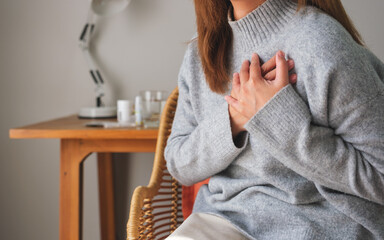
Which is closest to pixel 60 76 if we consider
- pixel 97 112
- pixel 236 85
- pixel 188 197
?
pixel 97 112

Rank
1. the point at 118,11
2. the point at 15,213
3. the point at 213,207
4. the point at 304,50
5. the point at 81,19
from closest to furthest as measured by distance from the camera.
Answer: the point at 304,50, the point at 213,207, the point at 118,11, the point at 81,19, the point at 15,213

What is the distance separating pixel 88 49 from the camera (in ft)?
6.16

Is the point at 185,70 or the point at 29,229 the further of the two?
the point at 29,229

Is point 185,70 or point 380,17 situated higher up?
point 380,17

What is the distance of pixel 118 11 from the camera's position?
5.65ft

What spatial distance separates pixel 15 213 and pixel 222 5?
1.52 metres

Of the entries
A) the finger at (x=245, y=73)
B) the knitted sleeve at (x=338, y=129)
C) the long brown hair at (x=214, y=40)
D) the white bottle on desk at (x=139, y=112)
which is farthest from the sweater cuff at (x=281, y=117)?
the white bottle on desk at (x=139, y=112)

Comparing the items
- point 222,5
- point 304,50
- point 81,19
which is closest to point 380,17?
point 222,5

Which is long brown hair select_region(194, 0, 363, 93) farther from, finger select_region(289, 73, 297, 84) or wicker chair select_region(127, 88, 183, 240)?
wicker chair select_region(127, 88, 183, 240)

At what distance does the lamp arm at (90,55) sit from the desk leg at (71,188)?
33cm

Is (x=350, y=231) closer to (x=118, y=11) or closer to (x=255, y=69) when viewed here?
(x=255, y=69)

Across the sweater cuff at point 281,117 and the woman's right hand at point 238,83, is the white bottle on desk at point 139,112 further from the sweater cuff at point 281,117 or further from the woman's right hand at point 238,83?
the sweater cuff at point 281,117

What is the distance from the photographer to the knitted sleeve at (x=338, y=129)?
0.77m

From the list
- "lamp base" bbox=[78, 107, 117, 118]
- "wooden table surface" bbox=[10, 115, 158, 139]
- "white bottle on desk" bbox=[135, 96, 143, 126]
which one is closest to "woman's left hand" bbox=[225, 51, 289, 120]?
"wooden table surface" bbox=[10, 115, 158, 139]
